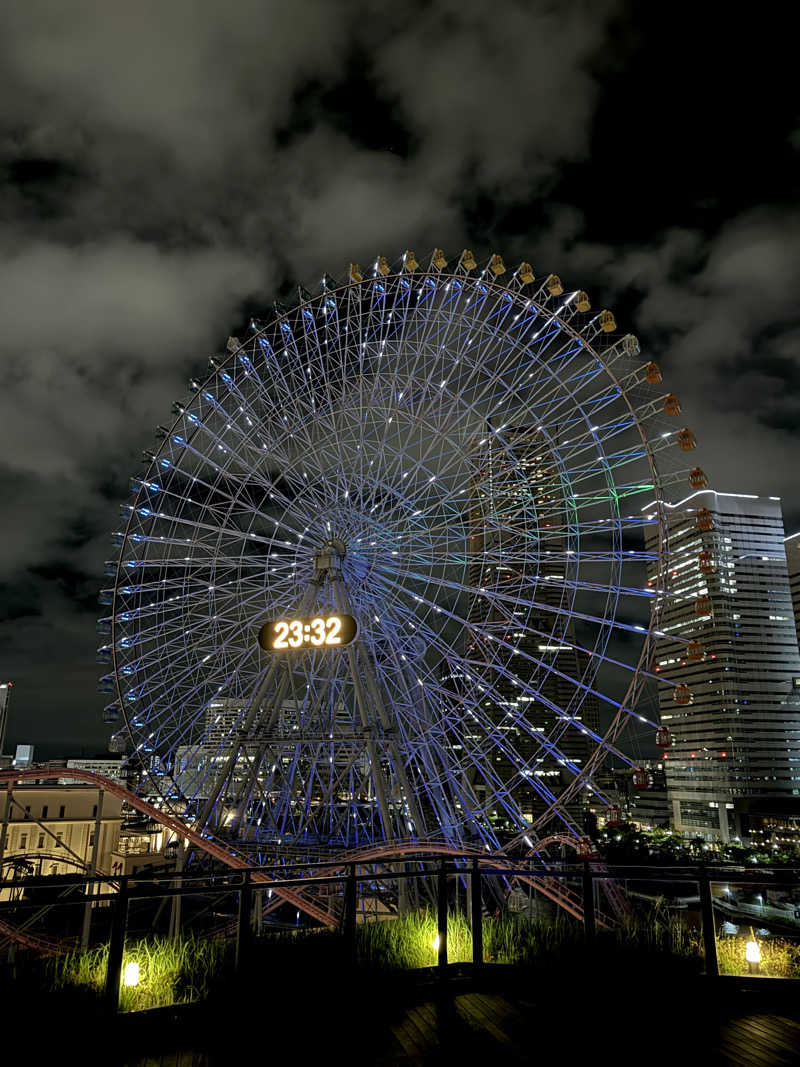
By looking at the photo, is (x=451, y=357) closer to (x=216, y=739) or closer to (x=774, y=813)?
(x=216, y=739)

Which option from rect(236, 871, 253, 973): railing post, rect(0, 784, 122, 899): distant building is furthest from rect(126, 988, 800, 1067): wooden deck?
rect(0, 784, 122, 899): distant building

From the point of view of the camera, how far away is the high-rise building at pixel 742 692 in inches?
4392

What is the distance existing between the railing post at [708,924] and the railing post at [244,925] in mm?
3680

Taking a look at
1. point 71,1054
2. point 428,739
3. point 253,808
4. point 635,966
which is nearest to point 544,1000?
point 635,966

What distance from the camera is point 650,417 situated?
1627 centimetres

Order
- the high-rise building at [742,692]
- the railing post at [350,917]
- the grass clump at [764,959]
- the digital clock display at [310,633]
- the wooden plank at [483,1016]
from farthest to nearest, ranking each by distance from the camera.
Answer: the high-rise building at [742,692]
the digital clock display at [310,633]
the grass clump at [764,959]
the railing post at [350,917]
the wooden plank at [483,1016]

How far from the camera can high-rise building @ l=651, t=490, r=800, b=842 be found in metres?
112

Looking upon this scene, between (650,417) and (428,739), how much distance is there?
10.4 m

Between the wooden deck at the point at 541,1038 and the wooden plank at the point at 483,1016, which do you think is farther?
the wooden plank at the point at 483,1016

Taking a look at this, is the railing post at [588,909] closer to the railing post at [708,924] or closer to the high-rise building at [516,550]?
the railing post at [708,924]

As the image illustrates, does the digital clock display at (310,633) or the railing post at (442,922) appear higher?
the digital clock display at (310,633)

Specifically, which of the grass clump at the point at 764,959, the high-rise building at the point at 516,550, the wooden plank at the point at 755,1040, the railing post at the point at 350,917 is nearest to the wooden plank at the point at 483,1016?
the railing post at the point at 350,917

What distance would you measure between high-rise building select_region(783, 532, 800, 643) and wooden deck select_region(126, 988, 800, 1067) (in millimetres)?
143954

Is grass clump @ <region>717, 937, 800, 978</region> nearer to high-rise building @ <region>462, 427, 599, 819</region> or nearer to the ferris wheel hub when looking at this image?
high-rise building @ <region>462, 427, 599, 819</region>
